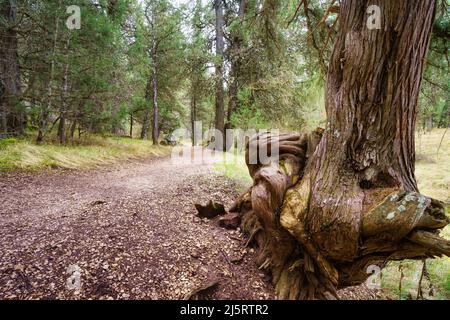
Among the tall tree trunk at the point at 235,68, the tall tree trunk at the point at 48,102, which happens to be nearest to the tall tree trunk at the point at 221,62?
the tall tree trunk at the point at 235,68

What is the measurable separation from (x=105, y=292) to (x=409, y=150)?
318cm

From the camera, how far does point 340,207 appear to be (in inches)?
90.5

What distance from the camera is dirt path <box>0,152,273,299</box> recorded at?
7.76 feet

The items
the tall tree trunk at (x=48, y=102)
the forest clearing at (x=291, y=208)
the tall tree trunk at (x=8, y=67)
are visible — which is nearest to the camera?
the forest clearing at (x=291, y=208)

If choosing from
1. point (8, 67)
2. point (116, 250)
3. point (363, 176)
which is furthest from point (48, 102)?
point (363, 176)

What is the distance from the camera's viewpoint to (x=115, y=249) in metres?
2.88

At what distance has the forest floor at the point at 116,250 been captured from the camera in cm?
236

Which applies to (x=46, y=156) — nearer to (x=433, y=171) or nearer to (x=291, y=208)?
(x=291, y=208)

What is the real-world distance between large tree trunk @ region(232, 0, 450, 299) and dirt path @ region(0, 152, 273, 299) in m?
0.73

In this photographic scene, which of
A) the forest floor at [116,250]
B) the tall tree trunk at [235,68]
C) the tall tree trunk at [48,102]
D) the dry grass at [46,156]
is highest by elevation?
the tall tree trunk at [235,68]

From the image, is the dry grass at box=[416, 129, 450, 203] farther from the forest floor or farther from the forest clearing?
the forest floor

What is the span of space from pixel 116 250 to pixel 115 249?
0.02 m

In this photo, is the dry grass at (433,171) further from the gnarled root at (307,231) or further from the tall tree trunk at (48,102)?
the tall tree trunk at (48,102)

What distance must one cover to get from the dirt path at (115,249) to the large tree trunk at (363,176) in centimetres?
73
